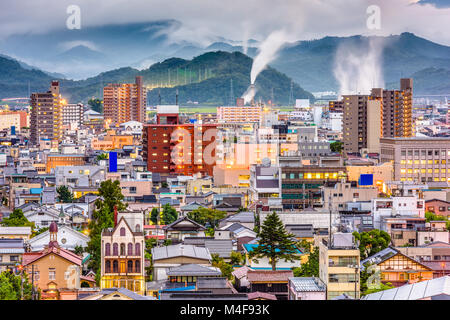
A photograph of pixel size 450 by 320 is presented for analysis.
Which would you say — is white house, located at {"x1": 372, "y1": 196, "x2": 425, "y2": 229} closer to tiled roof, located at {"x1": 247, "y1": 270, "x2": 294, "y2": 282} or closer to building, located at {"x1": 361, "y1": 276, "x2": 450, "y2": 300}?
Answer: tiled roof, located at {"x1": 247, "y1": 270, "x2": 294, "y2": 282}

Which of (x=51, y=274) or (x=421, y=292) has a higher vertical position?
(x=421, y=292)

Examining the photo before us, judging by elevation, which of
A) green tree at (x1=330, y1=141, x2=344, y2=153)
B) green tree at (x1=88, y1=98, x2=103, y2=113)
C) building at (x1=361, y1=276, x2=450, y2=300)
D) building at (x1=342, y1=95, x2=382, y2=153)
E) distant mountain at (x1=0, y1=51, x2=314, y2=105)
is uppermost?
distant mountain at (x1=0, y1=51, x2=314, y2=105)

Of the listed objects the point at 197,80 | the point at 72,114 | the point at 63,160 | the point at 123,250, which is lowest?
the point at 123,250

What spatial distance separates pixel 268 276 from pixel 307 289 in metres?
1.22

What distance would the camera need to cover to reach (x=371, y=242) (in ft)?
33.4

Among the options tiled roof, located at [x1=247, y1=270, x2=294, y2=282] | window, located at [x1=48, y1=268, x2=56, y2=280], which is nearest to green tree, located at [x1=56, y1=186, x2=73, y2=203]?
window, located at [x1=48, y1=268, x2=56, y2=280]

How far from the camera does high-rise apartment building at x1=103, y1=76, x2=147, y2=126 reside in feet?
148

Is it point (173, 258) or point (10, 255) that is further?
point (10, 255)

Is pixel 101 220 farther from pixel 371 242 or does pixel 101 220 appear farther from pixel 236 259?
pixel 371 242

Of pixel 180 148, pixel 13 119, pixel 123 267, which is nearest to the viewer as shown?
pixel 123 267

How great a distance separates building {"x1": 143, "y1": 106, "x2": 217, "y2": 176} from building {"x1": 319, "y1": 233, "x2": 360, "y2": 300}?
50.4ft

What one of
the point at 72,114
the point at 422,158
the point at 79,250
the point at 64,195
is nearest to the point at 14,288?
the point at 79,250

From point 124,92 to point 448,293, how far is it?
43227 millimetres
